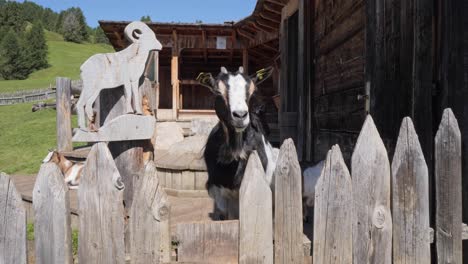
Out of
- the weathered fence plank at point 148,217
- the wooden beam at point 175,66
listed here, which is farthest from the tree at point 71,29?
the weathered fence plank at point 148,217

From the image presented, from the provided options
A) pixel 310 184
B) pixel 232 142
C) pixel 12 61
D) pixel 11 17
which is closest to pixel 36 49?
pixel 12 61

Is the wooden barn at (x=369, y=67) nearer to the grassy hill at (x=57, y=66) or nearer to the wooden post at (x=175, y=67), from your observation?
the wooden post at (x=175, y=67)

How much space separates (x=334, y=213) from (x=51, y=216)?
1270mm

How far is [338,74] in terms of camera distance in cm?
491

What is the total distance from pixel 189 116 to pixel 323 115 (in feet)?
32.4

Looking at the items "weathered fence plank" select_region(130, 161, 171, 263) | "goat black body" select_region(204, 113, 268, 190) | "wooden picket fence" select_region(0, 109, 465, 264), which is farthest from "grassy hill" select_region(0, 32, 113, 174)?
"weathered fence plank" select_region(130, 161, 171, 263)

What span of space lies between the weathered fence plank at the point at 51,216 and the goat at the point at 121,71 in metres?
0.98

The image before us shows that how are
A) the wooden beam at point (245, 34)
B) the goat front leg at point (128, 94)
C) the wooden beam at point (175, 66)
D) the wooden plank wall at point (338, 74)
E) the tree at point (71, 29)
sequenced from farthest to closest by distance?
1. the tree at point (71, 29)
2. the wooden beam at point (175, 66)
3. the wooden beam at point (245, 34)
4. the wooden plank wall at point (338, 74)
5. the goat front leg at point (128, 94)

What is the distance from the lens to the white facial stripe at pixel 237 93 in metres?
3.02

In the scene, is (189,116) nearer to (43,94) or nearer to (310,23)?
(310,23)

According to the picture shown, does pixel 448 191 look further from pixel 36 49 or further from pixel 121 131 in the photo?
pixel 36 49

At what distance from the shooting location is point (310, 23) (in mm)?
6219

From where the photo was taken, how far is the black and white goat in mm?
3121

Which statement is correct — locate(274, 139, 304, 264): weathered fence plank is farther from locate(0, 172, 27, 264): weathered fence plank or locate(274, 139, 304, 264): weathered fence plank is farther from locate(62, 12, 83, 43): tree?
locate(62, 12, 83, 43): tree
